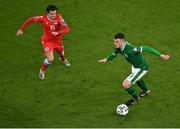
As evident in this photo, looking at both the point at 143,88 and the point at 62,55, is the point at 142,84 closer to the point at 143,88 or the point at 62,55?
the point at 143,88

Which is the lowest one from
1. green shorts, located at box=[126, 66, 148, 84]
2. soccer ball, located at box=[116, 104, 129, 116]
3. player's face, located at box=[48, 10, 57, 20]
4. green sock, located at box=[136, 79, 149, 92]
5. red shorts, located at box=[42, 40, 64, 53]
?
soccer ball, located at box=[116, 104, 129, 116]

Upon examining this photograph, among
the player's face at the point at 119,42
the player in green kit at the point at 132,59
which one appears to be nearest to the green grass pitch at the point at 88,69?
the player in green kit at the point at 132,59

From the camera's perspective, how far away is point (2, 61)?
17672mm

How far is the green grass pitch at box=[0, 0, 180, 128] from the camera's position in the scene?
1444 cm

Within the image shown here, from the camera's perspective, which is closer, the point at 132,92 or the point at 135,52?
the point at 135,52

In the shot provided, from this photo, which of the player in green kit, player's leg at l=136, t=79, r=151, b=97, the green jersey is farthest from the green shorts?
player's leg at l=136, t=79, r=151, b=97

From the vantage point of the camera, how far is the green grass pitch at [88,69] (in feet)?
47.4

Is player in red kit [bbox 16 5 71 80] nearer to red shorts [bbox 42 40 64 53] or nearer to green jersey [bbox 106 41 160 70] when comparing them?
red shorts [bbox 42 40 64 53]

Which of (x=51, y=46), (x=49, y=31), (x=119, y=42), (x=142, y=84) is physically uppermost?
(x=119, y=42)

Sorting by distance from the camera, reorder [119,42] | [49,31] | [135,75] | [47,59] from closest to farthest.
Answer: [119,42], [135,75], [47,59], [49,31]

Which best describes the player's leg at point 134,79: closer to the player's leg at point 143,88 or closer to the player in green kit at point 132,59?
the player in green kit at point 132,59

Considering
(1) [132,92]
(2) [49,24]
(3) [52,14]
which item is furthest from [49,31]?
(1) [132,92]

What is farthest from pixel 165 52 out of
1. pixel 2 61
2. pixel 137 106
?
pixel 2 61

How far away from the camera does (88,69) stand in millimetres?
17094
